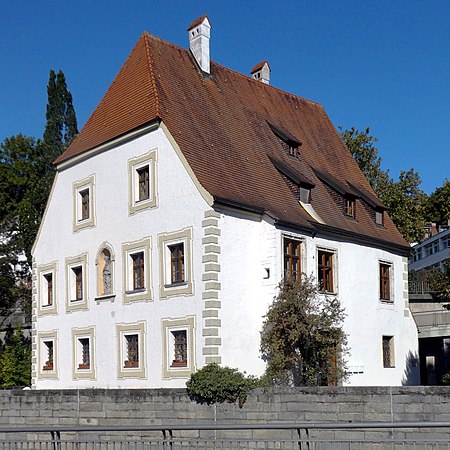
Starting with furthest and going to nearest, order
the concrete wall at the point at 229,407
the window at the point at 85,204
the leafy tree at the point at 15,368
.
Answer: the leafy tree at the point at 15,368 → the window at the point at 85,204 → the concrete wall at the point at 229,407

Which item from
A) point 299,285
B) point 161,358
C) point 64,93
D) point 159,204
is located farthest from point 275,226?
point 64,93

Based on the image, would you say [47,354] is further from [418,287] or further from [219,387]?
[418,287]

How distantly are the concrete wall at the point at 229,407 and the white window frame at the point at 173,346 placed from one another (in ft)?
7.68

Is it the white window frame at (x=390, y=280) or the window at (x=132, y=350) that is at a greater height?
the white window frame at (x=390, y=280)

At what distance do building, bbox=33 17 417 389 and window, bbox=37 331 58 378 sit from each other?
0.25ft

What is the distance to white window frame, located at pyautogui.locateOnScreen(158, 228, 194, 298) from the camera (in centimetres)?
2553

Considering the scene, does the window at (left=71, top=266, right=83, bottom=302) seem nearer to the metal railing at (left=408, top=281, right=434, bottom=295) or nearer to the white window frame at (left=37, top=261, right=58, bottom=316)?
the white window frame at (left=37, top=261, right=58, bottom=316)

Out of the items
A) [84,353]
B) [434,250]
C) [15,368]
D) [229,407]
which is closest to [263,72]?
[84,353]

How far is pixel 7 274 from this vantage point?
46094 millimetres

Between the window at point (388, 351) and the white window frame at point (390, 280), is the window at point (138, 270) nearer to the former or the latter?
the white window frame at point (390, 280)

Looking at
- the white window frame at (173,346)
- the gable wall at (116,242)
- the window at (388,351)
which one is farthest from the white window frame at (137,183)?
the window at (388,351)

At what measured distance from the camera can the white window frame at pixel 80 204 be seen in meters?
29.9

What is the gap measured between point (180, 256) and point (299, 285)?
12.7 feet

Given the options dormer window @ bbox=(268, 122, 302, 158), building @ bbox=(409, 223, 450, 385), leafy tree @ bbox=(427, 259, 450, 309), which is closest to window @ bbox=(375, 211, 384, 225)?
building @ bbox=(409, 223, 450, 385)
